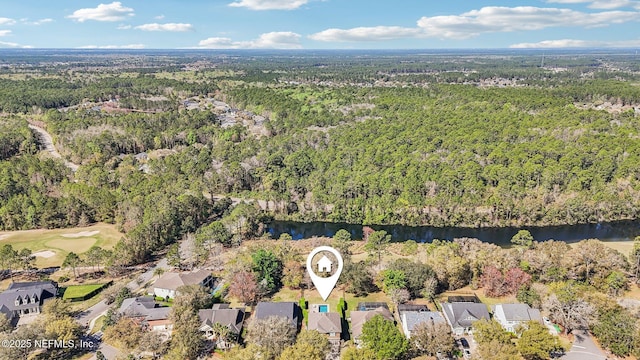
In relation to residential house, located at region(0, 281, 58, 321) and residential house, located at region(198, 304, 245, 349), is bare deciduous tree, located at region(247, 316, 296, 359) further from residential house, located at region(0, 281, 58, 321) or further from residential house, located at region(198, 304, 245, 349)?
residential house, located at region(0, 281, 58, 321)

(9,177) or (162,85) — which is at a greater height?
(162,85)

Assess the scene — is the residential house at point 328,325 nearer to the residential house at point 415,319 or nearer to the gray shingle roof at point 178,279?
the residential house at point 415,319

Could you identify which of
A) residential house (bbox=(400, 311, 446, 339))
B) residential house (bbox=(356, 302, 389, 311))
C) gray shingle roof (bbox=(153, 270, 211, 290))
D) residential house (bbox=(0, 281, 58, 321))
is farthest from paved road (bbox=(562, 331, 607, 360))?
residential house (bbox=(0, 281, 58, 321))

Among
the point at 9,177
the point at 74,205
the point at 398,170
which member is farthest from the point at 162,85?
the point at 398,170

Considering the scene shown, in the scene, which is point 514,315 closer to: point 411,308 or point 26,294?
point 411,308

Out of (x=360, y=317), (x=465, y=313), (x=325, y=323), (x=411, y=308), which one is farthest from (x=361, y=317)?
(x=465, y=313)

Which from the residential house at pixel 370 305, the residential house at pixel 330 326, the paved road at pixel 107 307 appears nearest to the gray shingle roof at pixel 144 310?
the paved road at pixel 107 307

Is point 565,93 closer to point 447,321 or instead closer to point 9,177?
point 447,321
